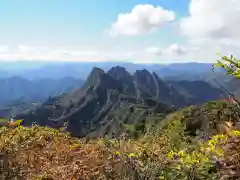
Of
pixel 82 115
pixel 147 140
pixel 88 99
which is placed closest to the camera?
pixel 147 140

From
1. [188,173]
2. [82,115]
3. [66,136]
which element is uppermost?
[188,173]

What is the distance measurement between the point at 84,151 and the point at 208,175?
2431 millimetres

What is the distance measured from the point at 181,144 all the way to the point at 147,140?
2.48 ft

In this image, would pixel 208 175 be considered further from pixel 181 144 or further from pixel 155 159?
pixel 181 144

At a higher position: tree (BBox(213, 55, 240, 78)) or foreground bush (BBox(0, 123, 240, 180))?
tree (BBox(213, 55, 240, 78))

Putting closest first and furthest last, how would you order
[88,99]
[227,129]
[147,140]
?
[227,129], [147,140], [88,99]

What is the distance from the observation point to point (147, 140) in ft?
21.9

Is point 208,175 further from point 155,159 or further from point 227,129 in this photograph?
point 227,129

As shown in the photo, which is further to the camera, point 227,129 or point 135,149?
point 227,129

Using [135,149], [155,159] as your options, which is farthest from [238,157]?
[135,149]

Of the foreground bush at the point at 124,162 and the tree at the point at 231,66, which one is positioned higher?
the tree at the point at 231,66

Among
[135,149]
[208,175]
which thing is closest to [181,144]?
[135,149]

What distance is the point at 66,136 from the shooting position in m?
7.62

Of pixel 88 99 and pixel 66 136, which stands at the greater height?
pixel 66 136
